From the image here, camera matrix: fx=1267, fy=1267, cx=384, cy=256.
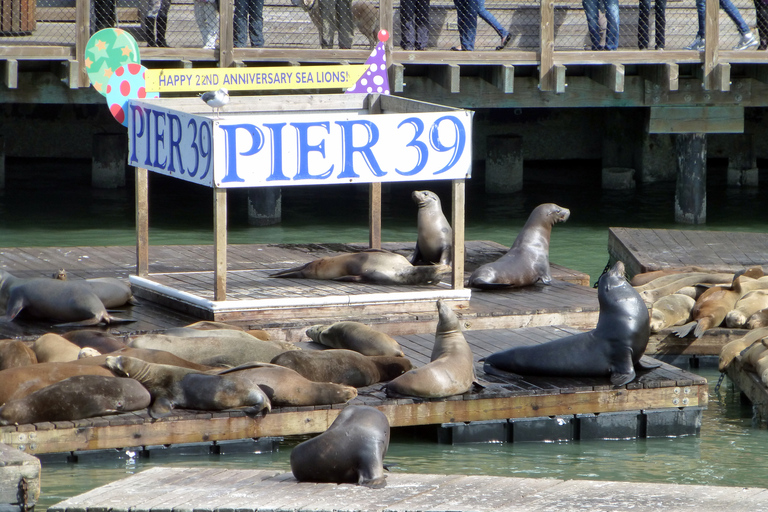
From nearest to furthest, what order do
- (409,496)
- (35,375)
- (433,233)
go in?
(409,496), (35,375), (433,233)

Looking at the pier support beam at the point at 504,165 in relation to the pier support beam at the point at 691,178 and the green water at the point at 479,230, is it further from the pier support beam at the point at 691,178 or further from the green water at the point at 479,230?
the pier support beam at the point at 691,178

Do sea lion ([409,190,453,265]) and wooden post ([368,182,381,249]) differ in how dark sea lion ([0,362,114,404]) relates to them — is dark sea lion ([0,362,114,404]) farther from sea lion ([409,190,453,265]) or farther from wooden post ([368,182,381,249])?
wooden post ([368,182,381,249])

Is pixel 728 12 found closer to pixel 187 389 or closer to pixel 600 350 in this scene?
pixel 600 350

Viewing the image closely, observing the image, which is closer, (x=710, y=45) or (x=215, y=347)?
(x=215, y=347)

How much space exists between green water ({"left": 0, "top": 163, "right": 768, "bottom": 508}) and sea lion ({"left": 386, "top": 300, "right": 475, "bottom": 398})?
32cm

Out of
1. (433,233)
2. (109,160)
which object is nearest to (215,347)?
(433,233)

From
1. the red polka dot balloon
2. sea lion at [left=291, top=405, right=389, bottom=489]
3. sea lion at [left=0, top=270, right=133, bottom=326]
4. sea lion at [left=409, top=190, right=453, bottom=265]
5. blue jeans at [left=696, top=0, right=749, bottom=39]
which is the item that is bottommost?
sea lion at [left=291, top=405, right=389, bottom=489]

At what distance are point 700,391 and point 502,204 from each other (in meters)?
9.35

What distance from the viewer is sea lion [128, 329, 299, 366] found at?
6.96 m

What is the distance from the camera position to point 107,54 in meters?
8.84

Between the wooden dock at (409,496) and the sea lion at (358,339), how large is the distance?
6.24 ft

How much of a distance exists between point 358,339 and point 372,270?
62.6 inches

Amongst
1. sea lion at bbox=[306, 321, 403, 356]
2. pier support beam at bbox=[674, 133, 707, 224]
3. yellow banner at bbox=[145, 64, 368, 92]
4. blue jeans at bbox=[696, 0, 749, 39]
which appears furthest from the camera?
pier support beam at bbox=[674, 133, 707, 224]

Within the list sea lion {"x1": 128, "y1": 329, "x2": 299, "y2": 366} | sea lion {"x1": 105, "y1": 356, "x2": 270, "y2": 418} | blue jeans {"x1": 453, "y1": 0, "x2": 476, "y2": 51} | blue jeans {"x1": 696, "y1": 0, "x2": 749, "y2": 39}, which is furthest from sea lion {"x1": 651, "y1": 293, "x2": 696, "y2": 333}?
blue jeans {"x1": 696, "y1": 0, "x2": 749, "y2": 39}
